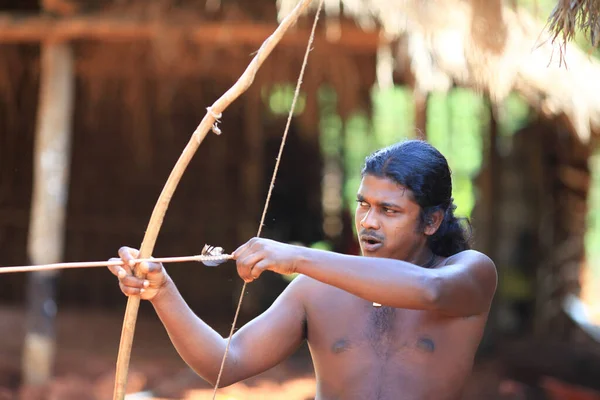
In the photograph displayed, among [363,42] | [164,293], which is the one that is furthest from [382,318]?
[363,42]

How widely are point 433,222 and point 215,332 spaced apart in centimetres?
68

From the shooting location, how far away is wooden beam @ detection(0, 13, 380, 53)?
19.1 feet

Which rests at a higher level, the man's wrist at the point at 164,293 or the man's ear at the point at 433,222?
the man's ear at the point at 433,222

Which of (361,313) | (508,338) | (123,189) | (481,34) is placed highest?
(481,34)

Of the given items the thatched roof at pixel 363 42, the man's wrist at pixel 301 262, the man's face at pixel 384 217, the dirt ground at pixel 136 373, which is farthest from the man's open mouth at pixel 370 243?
the dirt ground at pixel 136 373

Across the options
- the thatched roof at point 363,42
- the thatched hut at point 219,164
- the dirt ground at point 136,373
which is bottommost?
the dirt ground at point 136,373

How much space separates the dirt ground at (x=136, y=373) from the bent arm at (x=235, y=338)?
3.39m

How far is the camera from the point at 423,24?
5195 millimetres

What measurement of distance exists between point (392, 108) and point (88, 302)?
389 inches

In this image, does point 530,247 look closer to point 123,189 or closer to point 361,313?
point 123,189

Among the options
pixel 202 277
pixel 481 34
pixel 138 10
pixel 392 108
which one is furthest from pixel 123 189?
pixel 392 108

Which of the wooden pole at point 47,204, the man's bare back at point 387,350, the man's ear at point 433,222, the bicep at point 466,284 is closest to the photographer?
the bicep at point 466,284

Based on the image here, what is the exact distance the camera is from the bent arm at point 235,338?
7.52 feet

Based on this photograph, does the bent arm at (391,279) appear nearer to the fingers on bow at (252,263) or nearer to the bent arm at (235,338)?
the fingers on bow at (252,263)
